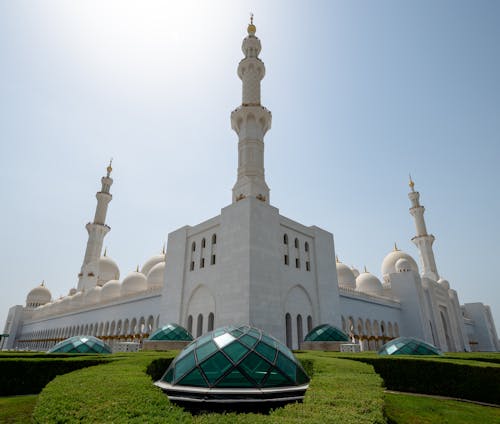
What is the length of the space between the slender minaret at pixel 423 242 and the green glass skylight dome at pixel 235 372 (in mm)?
40396

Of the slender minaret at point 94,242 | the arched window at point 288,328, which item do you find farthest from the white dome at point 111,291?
the arched window at point 288,328

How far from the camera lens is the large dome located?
39875 millimetres

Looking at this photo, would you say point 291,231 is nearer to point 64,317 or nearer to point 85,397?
point 85,397

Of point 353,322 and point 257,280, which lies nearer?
point 257,280

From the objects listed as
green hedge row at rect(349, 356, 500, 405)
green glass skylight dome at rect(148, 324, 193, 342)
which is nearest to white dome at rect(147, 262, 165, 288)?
green glass skylight dome at rect(148, 324, 193, 342)

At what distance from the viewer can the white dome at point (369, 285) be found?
34.8m

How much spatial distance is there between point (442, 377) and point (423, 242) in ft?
116

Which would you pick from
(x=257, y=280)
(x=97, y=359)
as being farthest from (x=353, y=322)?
(x=97, y=359)

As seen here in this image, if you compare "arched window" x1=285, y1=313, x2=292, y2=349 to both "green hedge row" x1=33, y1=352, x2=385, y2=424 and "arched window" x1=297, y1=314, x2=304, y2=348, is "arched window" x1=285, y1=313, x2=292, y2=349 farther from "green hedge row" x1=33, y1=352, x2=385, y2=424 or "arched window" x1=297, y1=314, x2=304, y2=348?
"green hedge row" x1=33, y1=352, x2=385, y2=424

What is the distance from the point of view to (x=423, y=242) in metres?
41.2

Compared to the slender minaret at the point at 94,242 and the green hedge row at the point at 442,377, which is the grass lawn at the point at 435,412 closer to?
the green hedge row at the point at 442,377

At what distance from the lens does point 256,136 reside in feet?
87.2

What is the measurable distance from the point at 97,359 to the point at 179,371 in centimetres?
671

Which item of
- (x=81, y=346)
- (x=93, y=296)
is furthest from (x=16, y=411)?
(x=93, y=296)
